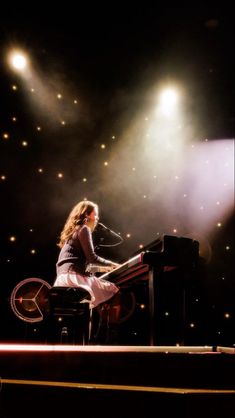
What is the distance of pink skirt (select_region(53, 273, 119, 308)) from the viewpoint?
3768 mm

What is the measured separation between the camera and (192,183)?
750cm

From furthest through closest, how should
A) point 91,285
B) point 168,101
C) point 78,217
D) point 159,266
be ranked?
point 168,101 → point 78,217 → point 91,285 → point 159,266

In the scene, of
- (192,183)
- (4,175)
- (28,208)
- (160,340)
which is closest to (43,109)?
(4,175)

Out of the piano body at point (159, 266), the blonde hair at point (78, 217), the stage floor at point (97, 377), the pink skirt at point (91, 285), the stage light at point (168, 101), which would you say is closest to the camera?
the stage floor at point (97, 377)

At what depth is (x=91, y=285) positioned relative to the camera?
3.89 metres

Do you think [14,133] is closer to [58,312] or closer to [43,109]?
[43,109]

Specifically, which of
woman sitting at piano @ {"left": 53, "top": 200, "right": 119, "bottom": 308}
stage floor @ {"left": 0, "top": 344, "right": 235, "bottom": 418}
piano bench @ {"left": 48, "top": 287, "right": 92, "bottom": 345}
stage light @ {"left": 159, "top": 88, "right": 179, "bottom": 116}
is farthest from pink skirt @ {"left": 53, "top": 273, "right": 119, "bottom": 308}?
stage light @ {"left": 159, "top": 88, "right": 179, "bottom": 116}

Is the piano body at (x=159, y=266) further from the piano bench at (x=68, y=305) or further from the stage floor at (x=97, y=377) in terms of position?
the stage floor at (x=97, y=377)

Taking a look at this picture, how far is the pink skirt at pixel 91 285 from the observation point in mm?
3768

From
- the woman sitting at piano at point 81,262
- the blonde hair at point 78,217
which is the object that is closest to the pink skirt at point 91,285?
the woman sitting at piano at point 81,262

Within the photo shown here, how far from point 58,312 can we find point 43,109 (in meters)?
3.96

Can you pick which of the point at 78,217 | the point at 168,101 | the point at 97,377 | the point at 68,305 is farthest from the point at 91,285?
the point at 168,101

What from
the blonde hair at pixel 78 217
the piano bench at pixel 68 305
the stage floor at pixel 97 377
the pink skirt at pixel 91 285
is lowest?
the stage floor at pixel 97 377

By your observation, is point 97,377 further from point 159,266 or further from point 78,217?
point 78,217
